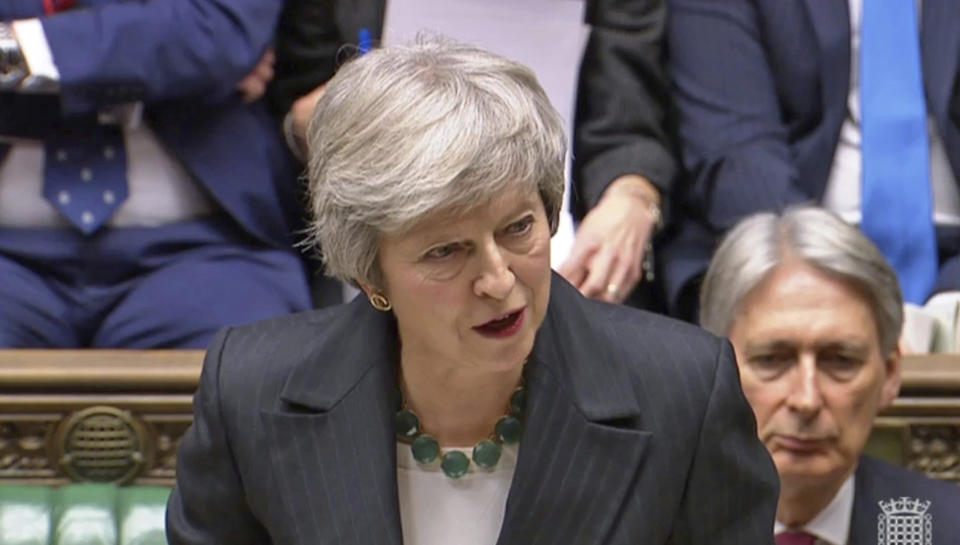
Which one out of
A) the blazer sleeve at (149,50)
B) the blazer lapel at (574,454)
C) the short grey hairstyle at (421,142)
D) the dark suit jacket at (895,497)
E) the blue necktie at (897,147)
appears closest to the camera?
the short grey hairstyle at (421,142)

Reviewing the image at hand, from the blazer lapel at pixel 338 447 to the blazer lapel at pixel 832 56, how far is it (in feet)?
3.74

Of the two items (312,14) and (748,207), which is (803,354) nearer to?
(748,207)

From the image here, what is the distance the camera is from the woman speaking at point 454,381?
4.24 feet

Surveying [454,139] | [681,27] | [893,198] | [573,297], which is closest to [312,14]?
[681,27]

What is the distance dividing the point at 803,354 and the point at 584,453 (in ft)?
2.01

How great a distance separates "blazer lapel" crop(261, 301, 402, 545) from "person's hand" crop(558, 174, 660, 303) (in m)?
0.73

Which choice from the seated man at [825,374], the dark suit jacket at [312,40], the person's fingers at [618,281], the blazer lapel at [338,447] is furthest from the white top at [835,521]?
the dark suit jacket at [312,40]

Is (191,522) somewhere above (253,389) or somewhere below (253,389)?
below

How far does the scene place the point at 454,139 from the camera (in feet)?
4.15

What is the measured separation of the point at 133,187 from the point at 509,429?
37.9 inches

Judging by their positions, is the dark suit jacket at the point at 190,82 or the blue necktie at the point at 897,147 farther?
the blue necktie at the point at 897,147

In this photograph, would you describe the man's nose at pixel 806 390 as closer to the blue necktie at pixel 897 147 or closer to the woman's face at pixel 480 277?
the blue necktie at pixel 897 147

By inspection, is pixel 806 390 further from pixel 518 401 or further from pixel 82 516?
pixel 82 516

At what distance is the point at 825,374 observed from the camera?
1.95m
